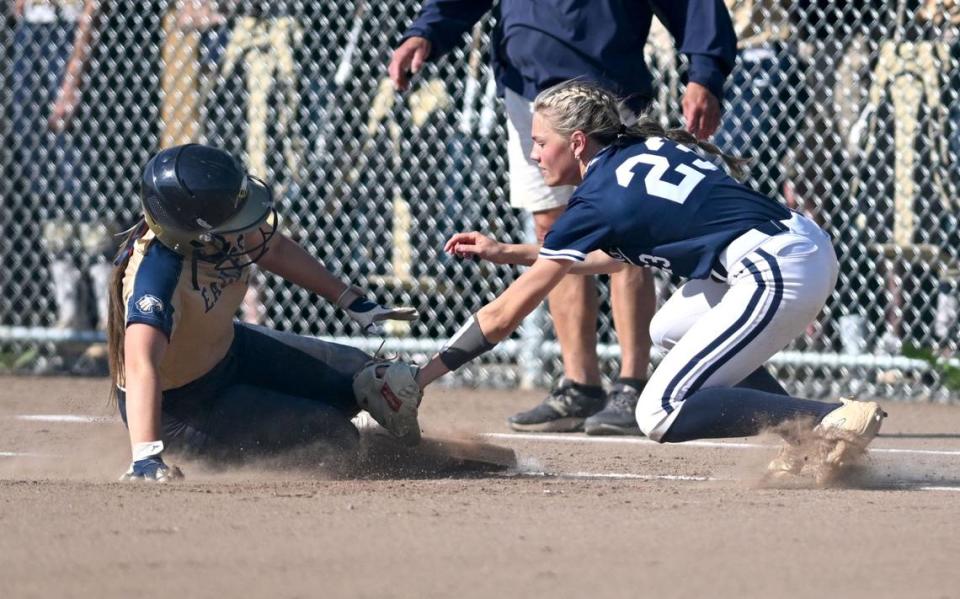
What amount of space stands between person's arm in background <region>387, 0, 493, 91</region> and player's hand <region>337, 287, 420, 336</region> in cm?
124

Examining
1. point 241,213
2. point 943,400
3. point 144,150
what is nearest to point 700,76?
point 241,213

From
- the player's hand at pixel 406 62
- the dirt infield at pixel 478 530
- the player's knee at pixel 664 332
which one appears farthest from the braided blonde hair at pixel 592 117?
the player's hand at pixel 406 62

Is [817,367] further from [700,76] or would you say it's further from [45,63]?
[45,63]

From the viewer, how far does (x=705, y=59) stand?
5477mm

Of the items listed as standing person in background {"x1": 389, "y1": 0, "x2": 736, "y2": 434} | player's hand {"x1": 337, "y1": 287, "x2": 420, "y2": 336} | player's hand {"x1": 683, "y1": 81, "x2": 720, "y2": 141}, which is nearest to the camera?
player's hand {"x1": 337, "y1": 287, "x2": 420, "y2": 336}

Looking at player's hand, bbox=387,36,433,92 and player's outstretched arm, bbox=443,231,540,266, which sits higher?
player's hand, bbox=387,36,433,92

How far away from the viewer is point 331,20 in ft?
25.1

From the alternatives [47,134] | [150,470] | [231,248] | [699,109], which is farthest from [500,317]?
[47,134]

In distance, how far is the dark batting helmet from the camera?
169 inches

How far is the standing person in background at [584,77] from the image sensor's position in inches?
218

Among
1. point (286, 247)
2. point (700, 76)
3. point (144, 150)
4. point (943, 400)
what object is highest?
point (700, 76)

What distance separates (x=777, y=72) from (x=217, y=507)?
4.03 meters

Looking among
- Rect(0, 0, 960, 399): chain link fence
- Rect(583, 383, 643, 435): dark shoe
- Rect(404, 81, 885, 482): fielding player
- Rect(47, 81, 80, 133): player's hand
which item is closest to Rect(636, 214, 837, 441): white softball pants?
Rect(404, 81, 885, 482): fielding player

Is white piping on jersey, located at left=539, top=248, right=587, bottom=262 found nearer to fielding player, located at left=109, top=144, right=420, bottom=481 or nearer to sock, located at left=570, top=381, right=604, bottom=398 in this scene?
fielding player, located at left=109, top=144, right=420, bottom=481
